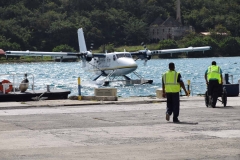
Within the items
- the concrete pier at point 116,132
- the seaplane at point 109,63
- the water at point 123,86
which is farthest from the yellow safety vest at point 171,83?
the seaplane at point 109,63

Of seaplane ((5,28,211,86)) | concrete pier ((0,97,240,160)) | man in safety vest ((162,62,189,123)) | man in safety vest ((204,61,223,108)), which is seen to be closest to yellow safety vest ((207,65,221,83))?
man in safety vest ((204,61,223,108))

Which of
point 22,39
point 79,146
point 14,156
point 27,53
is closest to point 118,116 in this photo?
point 79,146

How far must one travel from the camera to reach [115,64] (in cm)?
6272

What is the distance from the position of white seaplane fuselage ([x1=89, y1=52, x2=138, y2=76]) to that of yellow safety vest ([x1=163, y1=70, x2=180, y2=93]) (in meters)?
39.3

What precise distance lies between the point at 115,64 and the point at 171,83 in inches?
1632

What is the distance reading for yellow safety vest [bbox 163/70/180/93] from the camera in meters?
21.3

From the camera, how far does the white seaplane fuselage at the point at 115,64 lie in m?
61.2

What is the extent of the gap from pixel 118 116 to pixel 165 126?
11.3 ft

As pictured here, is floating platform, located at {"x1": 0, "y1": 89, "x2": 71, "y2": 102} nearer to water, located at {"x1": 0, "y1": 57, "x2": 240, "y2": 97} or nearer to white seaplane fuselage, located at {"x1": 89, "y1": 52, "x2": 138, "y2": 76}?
water, located at {"x1": 0, "y1": 57, "x2": 240, "y2": 97}

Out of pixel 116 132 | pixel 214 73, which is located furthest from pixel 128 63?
pixel 116 132

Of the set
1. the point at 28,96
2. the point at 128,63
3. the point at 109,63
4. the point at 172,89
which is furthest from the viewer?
the point at 109,63

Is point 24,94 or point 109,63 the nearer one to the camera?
point 24,94

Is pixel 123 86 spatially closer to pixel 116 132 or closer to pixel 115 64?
pixel 115 64

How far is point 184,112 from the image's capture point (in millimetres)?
24266
